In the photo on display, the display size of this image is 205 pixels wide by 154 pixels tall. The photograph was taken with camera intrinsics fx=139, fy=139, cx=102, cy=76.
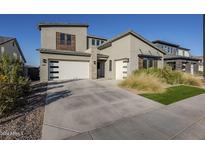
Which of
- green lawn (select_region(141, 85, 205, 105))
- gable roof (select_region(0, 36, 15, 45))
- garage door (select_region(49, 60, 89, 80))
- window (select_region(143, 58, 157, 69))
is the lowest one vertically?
green lawn (select_region(141, 85, 205, 105))

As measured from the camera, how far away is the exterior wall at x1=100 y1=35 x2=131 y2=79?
14.8 metres

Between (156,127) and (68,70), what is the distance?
489 inches

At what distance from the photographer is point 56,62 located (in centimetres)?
1409

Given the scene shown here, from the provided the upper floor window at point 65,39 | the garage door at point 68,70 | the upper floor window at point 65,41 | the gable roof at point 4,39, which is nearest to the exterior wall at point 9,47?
the gable roof at point 4,39

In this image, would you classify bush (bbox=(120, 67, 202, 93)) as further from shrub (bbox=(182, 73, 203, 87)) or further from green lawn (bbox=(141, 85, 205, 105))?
green lawn (bbox=(141, 85, 205, 105))

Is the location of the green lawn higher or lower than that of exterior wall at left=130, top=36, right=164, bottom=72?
lower

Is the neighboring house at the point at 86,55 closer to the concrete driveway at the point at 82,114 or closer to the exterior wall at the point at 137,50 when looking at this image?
the exterior wall at the point at 137,50

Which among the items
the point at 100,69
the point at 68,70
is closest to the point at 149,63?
the point at 100,69

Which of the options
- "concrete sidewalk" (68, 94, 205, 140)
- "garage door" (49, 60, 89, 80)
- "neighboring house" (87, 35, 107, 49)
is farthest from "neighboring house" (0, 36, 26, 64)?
"concrete sidewalk" (68, 94, 205, 140)

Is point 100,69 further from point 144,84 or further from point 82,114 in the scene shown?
point 82,114

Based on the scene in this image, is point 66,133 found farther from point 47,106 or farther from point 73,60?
point 73,60

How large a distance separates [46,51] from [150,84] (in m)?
10.0

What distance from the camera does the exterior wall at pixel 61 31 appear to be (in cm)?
1728
